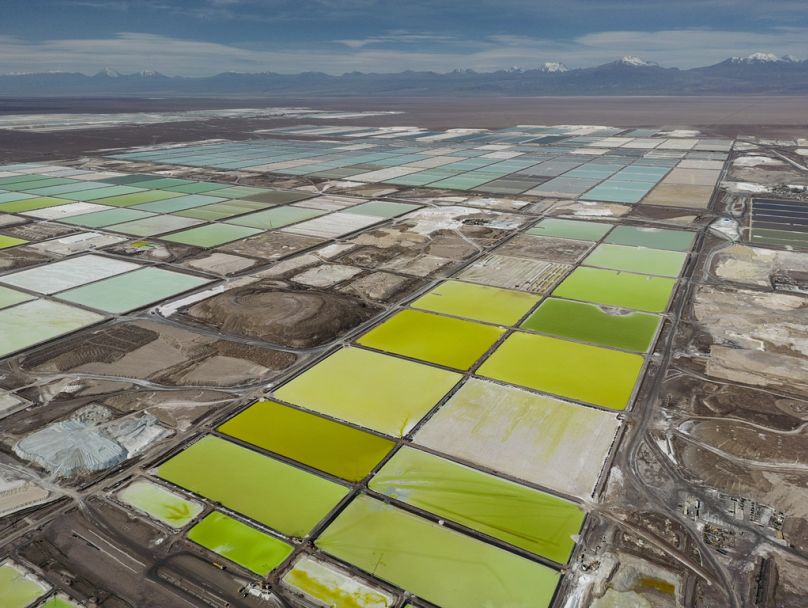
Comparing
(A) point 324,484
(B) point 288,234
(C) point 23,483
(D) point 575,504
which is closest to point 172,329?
(C) point 23,483

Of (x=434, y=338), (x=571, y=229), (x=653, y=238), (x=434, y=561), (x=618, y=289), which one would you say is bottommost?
(x=434, y=561)

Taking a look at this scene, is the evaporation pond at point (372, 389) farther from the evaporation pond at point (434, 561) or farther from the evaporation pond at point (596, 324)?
the evaporation pond at point (596, 324)

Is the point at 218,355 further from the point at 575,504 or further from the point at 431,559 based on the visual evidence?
the point at 575,504

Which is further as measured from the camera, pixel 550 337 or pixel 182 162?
pixel 182 162

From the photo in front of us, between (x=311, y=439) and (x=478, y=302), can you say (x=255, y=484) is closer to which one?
(x=311, y=439)

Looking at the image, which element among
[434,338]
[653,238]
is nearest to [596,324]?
[434,338]

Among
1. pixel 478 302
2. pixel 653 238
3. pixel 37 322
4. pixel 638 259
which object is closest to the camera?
pixel 37 322

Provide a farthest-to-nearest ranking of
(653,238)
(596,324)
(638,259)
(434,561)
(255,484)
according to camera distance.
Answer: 1. (653,238)
2. (638,259)
3. (596,324)
4. (255,484)
5. (434,561)
